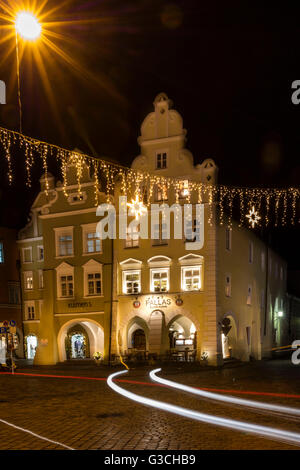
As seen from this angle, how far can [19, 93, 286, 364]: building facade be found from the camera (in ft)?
101

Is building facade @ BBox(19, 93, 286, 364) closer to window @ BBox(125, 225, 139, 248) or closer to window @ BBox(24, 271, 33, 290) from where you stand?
window @ BBox(125, 225, 139, 248)

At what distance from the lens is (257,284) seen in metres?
39.2

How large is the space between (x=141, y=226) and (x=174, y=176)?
3937mm

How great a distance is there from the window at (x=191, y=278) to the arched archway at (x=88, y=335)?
286 inches

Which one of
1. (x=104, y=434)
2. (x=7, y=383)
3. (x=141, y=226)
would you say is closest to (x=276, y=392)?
(x=104, y=434)

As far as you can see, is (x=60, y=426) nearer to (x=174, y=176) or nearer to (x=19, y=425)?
(x=19, y=425)

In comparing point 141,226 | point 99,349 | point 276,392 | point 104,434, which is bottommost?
point 99,349

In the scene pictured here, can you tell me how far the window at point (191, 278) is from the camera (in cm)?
3103

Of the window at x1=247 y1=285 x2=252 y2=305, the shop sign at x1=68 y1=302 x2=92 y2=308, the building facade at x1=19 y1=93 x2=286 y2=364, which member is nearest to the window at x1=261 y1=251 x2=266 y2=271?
the building facade at x1=19 y1=93 x2=286 y2=364

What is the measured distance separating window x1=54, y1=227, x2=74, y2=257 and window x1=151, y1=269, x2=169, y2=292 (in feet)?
21.7

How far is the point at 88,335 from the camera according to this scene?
36.2 metres

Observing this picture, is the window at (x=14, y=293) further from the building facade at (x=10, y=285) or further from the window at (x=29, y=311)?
the window at (x=29, y=311)

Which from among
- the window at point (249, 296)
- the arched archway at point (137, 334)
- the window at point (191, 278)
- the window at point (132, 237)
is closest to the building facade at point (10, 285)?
the arched archway at point (137, 334)

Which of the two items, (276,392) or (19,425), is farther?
(276,392)
